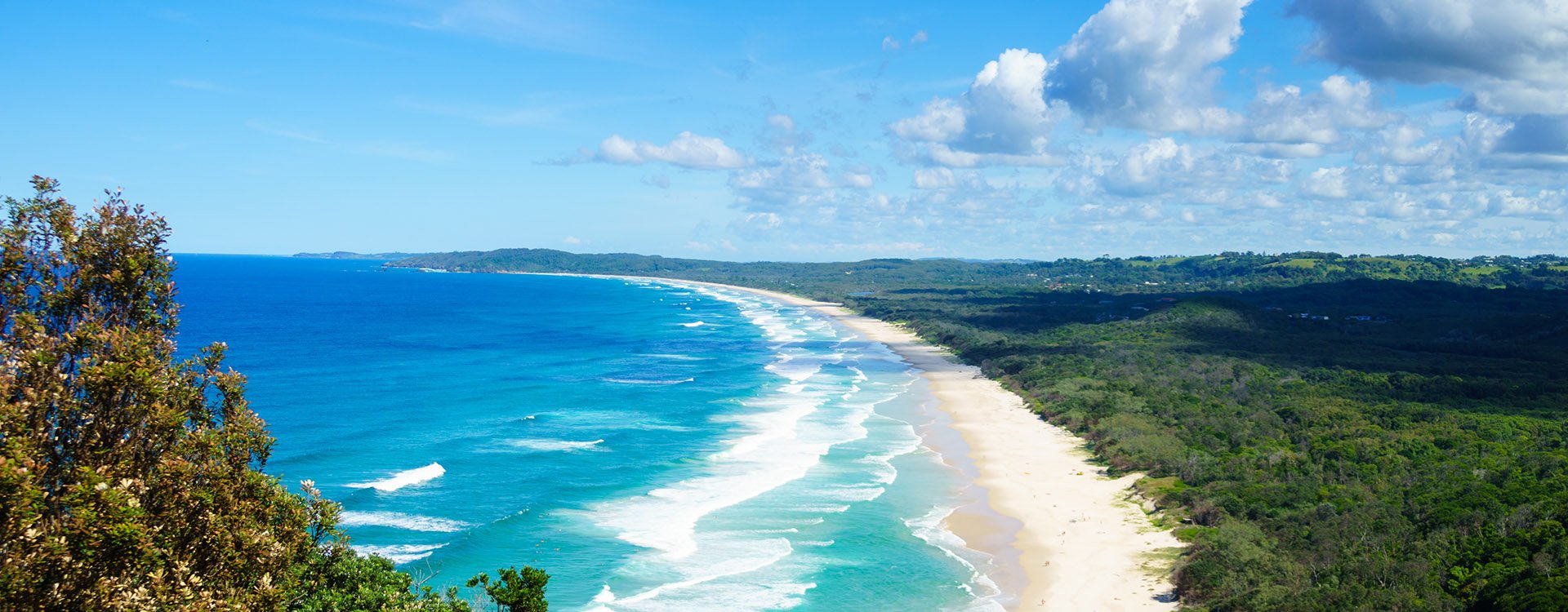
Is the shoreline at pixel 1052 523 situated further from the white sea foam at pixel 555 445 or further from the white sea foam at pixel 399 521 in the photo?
the white sea foam at pixel 399 521

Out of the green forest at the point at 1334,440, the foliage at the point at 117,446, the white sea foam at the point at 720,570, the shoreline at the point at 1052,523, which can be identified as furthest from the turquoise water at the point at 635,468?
the foliage at the point at 117,446

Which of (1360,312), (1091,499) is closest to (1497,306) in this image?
(1360,312)

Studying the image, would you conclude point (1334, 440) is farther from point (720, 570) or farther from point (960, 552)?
point (720, 570)

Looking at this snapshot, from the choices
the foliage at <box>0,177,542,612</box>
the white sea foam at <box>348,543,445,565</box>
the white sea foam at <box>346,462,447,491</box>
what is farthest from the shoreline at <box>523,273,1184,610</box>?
the white sea foam at <box>346,462,447,491</box>

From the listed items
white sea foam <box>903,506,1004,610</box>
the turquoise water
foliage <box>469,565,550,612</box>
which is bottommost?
white sea foam <box>903,506,1004,610</box>

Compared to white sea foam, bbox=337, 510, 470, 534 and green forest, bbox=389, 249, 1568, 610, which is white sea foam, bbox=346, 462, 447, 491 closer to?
white sea foam, bbox=337, 510, 470, 534

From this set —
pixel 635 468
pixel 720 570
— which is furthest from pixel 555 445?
pixel 720 570
